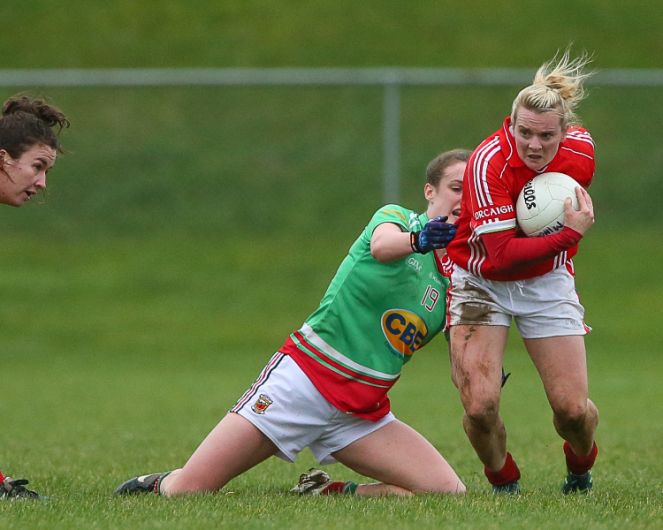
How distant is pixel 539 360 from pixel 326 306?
1135 millimetres

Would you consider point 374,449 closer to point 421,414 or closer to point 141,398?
point 421,414

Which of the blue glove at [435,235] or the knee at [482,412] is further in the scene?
the knee at [482,412]

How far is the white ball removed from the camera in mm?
6051

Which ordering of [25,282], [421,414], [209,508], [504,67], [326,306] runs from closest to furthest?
[209,508] < [326,306] < [421,414] < [25,282] < [504,67]

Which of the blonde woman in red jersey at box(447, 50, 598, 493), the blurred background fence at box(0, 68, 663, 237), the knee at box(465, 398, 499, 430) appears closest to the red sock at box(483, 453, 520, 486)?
the blonde woman in red jersey at box(447, 50, 598, 493)

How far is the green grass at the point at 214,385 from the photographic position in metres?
5.70

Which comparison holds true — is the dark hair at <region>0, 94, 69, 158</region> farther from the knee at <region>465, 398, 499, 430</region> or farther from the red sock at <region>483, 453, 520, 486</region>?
the red sock at <region>483, 453, 520, 486</region>

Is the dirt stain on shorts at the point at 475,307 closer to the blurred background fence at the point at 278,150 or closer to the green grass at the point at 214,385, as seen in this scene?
the green grass at the point at 214,385

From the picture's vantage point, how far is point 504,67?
21219 mm

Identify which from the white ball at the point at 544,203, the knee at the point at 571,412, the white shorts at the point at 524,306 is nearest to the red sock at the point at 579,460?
the knee at the point at 571,412

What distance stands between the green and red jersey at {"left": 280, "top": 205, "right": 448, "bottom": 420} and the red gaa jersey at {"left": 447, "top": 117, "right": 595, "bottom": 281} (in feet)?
1.00

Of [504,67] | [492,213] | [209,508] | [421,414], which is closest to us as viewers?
[209,508]

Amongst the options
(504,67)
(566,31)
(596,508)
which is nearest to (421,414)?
(596,508)

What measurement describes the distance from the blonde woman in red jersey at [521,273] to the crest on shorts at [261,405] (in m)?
0.97
